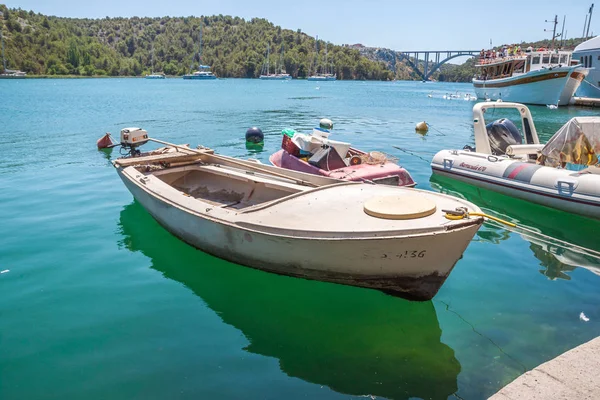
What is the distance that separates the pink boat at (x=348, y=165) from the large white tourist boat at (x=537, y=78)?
35685 mm

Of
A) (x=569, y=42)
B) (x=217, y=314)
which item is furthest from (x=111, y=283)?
(x=569, y=42)

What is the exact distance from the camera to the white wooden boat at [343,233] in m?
5.61

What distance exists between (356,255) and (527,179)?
7.26 meters

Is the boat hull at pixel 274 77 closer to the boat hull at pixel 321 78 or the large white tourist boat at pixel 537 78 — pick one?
the boat hull at pixel 321 78

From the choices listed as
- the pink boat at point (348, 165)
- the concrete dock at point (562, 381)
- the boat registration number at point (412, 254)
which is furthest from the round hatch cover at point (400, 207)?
the pink boat at point (348, 165)

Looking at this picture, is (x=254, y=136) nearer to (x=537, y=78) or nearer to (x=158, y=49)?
(x=537, y=78)

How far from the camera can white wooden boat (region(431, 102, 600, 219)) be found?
10.1 meters

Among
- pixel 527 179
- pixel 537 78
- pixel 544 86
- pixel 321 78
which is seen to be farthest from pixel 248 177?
pixel 321 78

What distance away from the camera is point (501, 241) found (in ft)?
30.7

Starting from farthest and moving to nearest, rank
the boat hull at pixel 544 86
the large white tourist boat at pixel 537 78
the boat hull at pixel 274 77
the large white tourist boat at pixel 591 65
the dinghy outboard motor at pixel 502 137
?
the boat hull at pixel 274 77 < the large white tourist boat at pixel 591 65 < the large white tourist boat at pixel 537 78 < the boat hull at pixel 544 86 < the dinghy outboard motor at pixel 502 137

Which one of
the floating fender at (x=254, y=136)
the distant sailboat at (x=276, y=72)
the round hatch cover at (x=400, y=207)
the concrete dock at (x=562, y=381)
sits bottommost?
the concrete dock at (x=562, y=381)

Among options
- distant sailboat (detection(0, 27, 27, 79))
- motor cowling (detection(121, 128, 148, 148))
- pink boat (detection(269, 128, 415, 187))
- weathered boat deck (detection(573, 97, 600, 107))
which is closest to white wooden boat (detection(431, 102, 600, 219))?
pink boat (detection(269, 128, 415, 187))

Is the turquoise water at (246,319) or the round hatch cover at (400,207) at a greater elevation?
the round hatch cover at (400,207)

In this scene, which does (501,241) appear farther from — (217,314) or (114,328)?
(114,328)
